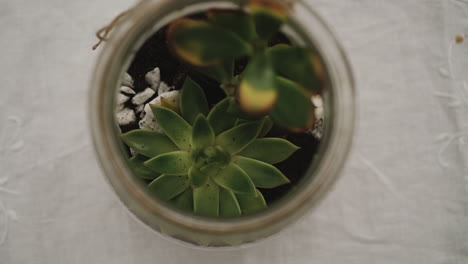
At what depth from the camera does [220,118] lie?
0.42 meters

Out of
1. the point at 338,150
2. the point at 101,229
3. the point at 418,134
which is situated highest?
the point at 338,150

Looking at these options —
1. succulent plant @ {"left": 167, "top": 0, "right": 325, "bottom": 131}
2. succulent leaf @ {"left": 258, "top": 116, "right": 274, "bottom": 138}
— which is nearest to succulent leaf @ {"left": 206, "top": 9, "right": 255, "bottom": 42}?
succulent plant @ {"left": 167, "top": 0, "right": 325, "bottom": 131}

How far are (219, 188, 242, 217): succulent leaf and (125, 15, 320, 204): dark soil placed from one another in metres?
0.05

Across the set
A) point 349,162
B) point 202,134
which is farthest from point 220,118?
point 349,162

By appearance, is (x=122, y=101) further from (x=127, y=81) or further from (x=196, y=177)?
(x=196, y=177)

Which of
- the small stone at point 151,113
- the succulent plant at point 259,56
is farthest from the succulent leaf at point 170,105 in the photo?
the succulent plant at point 259,56

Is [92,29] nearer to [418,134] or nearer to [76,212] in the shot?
[76,212]

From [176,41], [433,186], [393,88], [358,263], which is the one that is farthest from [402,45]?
[176,41]

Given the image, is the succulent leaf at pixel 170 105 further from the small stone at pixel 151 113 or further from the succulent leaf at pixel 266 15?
the succulent leaf at pixel 266 15

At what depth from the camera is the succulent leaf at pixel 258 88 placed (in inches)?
12.5

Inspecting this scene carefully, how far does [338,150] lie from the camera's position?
0.39 m

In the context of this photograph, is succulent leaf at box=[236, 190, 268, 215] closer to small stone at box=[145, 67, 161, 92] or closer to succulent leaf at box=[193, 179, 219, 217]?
succulent leaf at box=[193, 179, 219, 217]

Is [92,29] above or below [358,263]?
above

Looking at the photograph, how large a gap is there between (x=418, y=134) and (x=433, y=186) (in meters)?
0.08
